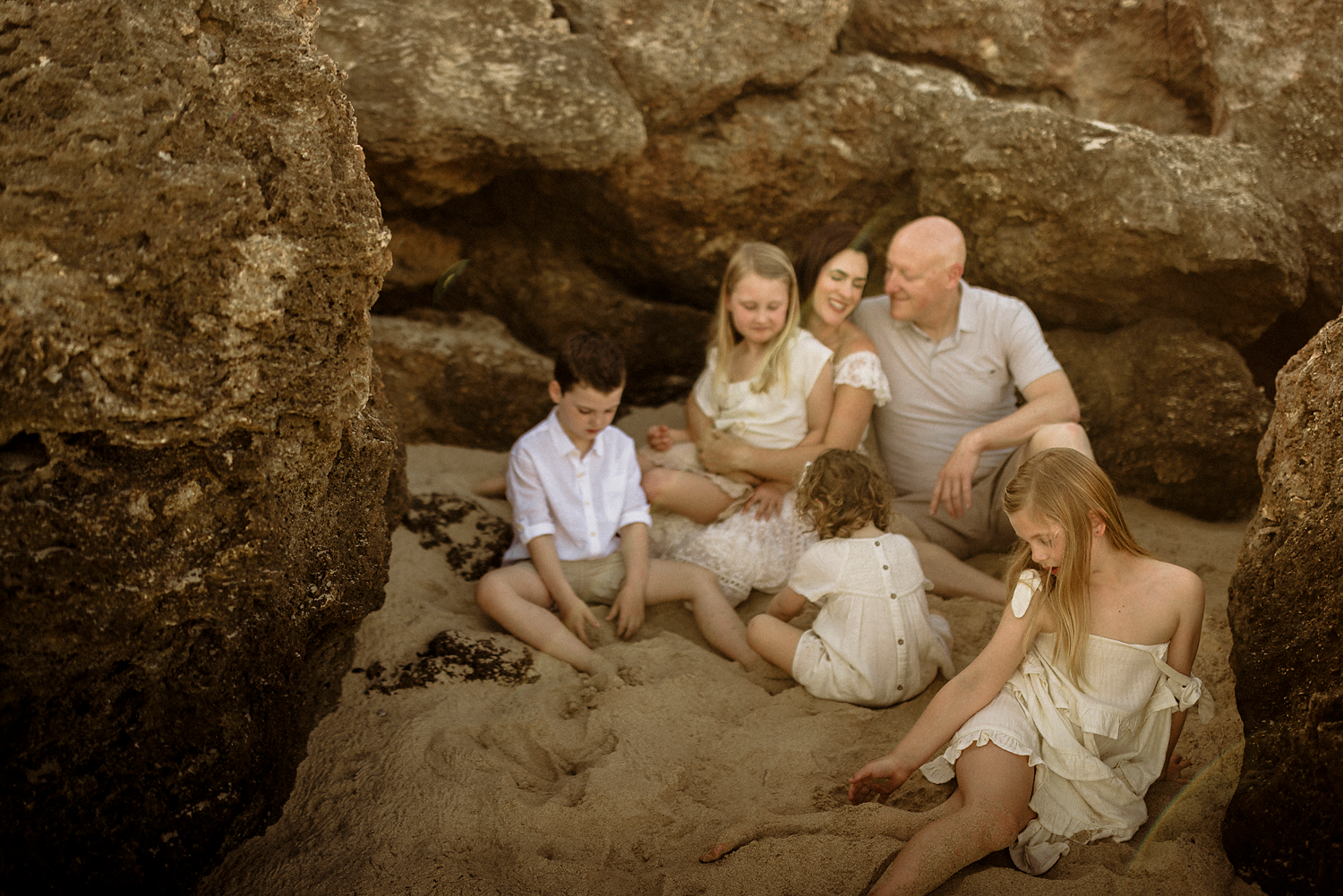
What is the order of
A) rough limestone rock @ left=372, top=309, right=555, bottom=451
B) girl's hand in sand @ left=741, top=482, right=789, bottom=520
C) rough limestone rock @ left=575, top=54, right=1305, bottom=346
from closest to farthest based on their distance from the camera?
1. girl's hand in sand @ left=741, top=482, right=789, bottom=520
2. rough limestone rock @ left=575, top=54, right=1305, bottom=346
3. rough limestone rock @ left=372, top=309, right=555, bottom=451

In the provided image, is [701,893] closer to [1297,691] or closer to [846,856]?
[846,856]

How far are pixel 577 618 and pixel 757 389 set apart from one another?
128cm

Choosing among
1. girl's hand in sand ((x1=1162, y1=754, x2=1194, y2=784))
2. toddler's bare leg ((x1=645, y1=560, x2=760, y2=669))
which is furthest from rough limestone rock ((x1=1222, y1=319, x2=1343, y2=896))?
toddler's bare leg ((x1=645, y1=560, x2=760, y2=669))

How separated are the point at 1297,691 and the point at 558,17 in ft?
12.3

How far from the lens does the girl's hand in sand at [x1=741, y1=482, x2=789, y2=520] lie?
3783 mm

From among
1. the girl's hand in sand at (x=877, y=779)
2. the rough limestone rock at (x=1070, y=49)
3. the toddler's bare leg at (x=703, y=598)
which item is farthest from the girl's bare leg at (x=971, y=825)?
the rough limestone rock at (x=1070, y=49)

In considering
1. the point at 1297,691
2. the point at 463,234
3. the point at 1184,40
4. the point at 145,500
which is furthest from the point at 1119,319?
the point at 145,500

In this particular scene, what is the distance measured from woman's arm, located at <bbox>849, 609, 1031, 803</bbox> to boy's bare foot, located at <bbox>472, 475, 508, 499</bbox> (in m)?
2.21

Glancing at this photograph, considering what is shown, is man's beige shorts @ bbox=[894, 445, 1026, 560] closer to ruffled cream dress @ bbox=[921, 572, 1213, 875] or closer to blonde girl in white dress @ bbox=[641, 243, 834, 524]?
blonde girl in white dress @ bbox=[641, 243, 834, 524]

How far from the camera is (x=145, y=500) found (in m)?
1.98

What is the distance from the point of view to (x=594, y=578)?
3.53m

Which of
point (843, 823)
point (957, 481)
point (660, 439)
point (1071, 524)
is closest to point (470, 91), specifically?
point (660, 439)

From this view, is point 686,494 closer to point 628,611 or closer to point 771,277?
point 628,611

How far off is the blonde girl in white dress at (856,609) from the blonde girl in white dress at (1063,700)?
389 millimetres
